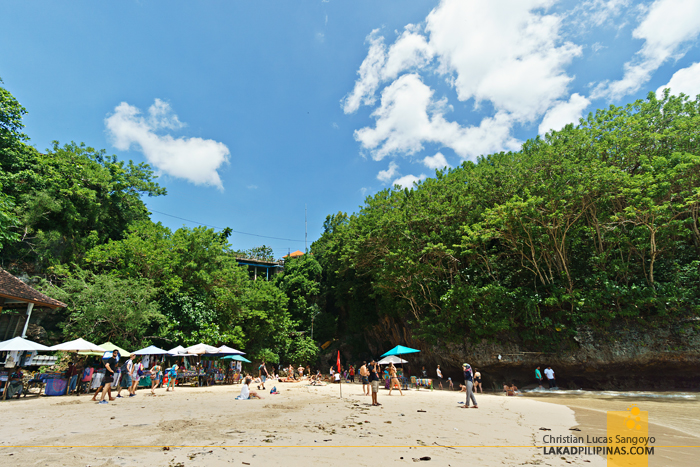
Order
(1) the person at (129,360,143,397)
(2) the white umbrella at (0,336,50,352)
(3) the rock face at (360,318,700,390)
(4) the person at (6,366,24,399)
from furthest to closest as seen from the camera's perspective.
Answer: (3) the rock face at (360,318,700,390), (1) the person at (129,360,143,397), (4) the person at (6,366,24,399), (2) the white umbrella at (0,336,50,352)

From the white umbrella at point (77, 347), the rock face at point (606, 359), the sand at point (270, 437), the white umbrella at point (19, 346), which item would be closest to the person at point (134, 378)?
the white umbrella at point (77, 347)

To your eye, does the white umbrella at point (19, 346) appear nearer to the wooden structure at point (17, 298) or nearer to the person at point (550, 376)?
the wooden structure at point (17, 298)

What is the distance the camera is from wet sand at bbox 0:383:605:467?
464 centimetres

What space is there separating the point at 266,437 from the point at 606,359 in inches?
767

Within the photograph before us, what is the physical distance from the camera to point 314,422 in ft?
25.1

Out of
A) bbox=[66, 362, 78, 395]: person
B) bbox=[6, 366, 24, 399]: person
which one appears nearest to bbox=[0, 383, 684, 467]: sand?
bbox=[6, 366, 24, 399]: person

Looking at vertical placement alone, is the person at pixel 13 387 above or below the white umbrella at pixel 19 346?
below

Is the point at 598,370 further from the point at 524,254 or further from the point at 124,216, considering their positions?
the point at 124,216

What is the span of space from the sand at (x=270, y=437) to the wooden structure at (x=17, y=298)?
5.50 meters

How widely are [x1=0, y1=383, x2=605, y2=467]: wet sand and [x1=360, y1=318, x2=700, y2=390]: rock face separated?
1064cm

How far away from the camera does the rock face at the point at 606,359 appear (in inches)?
634

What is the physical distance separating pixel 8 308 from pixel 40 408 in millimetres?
10956

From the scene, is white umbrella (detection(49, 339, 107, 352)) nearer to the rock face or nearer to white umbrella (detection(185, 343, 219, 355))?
white umbrella (detection(185, 343, 219, 355))

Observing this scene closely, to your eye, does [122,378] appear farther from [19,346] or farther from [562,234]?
[562,234]
